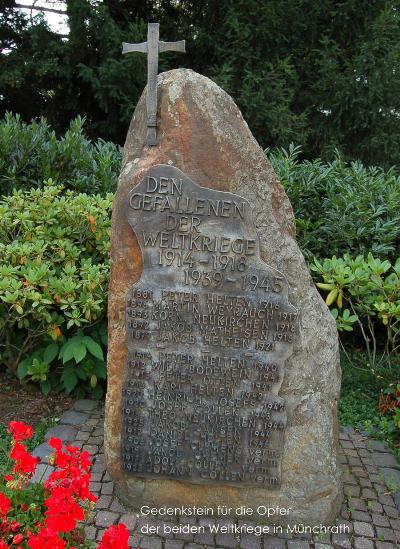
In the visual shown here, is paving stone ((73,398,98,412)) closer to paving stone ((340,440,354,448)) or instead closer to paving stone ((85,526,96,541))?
paving stone ((85,526,96,541))

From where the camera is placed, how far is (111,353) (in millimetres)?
3076

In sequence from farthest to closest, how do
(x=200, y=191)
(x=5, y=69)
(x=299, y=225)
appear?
(x=5, y=69), (x=299, y=225), (x=200, y=191)

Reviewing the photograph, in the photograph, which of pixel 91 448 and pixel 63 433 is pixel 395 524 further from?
pixel 63 433

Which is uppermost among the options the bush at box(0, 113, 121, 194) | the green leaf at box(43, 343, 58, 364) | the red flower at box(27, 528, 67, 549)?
the bush at box(0, 113, 121, 194)

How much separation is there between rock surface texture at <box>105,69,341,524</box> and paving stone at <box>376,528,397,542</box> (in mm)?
245

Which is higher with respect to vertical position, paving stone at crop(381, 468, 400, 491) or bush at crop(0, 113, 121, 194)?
bush at crop(0, 113, 121, 194)

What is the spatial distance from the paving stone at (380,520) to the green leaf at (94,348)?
6.67 feet

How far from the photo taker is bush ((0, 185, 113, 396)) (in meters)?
3.95

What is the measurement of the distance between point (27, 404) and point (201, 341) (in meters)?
1.95

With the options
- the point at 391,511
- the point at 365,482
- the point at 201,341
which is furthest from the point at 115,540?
the point at 365,482

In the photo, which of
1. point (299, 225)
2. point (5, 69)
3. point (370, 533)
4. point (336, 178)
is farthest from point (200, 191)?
point (5, 69)

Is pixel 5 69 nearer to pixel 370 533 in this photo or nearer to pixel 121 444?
pixel 121 444

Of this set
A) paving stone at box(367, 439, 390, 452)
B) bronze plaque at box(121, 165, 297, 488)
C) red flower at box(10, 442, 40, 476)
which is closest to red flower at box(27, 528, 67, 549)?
red flower at box(10, 442, 40, 476)

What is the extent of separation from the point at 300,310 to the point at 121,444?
49.0 inches
